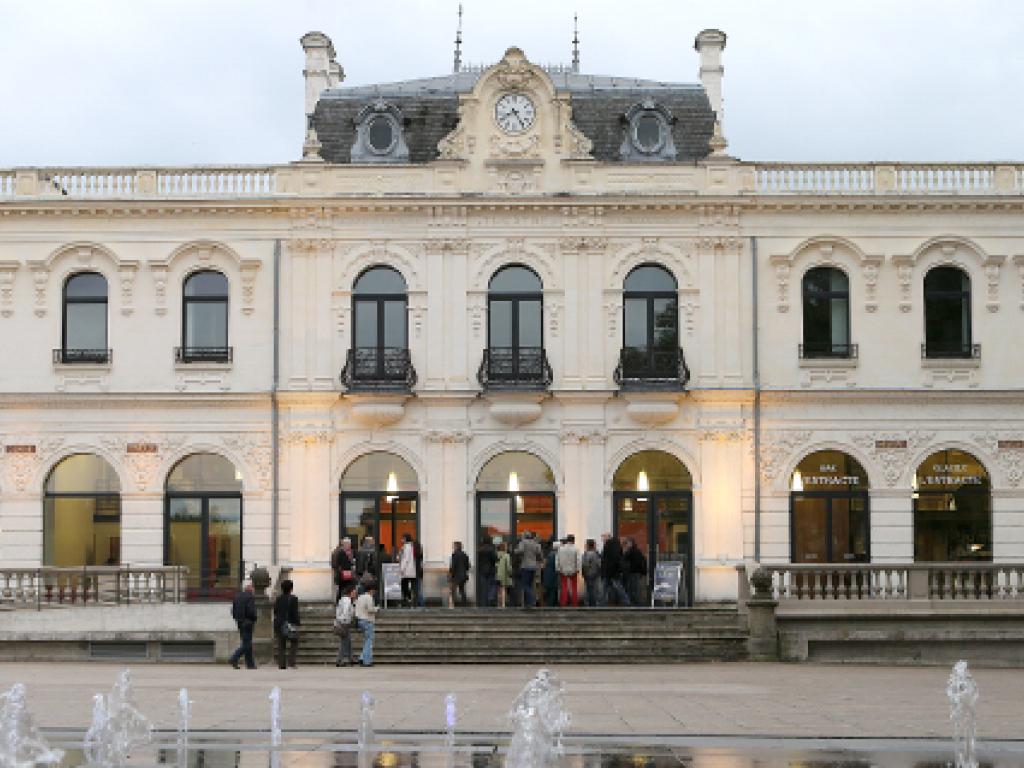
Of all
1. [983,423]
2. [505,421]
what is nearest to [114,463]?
[505,421]

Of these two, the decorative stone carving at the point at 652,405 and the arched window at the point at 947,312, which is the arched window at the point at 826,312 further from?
the decorative stone carving at the point at 652,405

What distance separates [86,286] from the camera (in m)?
40.2

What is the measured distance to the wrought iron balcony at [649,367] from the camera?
39.1 metres

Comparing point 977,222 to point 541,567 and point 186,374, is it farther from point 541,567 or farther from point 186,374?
point 186,374

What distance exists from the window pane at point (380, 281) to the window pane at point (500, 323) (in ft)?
7.15

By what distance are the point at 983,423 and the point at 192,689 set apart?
2090 centimetres

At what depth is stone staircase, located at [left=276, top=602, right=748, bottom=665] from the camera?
3278cm

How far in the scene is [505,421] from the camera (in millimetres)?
39250

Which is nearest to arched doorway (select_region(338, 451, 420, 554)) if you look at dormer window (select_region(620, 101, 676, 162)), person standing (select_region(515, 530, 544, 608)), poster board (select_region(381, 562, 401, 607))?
poster board (select_region(381, 562, 401, 607))

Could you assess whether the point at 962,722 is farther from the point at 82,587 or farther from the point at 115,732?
the point at 82,587

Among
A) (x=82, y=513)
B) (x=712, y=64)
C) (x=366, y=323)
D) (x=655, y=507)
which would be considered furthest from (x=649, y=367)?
(x=82, y=513)

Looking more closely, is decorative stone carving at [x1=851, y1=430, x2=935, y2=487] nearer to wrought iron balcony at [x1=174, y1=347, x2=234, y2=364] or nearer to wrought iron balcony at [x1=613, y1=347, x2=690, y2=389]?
wrought iron balcony at [x1=613, y1=347, x2=690, y2=389]

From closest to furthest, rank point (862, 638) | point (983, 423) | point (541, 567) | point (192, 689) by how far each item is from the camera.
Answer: point (192, 689), point (862, 638), point (541, 567), point (983, 423)

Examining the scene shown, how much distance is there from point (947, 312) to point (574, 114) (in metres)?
10.0
